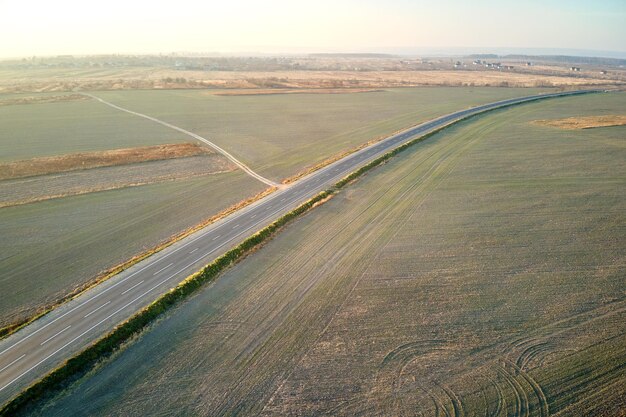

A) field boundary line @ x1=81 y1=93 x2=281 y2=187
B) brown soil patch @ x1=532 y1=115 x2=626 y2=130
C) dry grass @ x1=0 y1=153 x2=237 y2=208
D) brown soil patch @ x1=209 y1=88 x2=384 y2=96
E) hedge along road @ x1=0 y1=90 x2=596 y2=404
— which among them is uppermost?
brown soil patch @ x1=209 y1=88 x2=384 y2=96

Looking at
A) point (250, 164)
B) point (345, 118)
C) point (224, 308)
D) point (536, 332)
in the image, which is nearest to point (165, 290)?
point (224, 308)

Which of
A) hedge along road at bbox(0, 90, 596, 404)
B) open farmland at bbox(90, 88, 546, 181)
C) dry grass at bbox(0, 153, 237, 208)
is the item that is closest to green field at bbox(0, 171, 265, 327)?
dry grass at bbox(0, 153, 237, 208)

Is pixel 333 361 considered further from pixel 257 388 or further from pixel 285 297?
pixel 285 297

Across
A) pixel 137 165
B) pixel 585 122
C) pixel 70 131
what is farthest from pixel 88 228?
pixel 585 122

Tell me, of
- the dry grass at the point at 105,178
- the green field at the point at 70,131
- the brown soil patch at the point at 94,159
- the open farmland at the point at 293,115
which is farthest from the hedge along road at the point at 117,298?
the green field at the point at 70,131

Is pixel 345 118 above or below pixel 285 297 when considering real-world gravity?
above

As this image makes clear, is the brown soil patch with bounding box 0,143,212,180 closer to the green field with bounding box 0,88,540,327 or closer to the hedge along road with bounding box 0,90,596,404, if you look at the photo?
the green field with bounding box 0,88,540,327

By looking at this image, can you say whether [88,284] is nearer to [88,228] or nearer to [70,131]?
[88,228]
